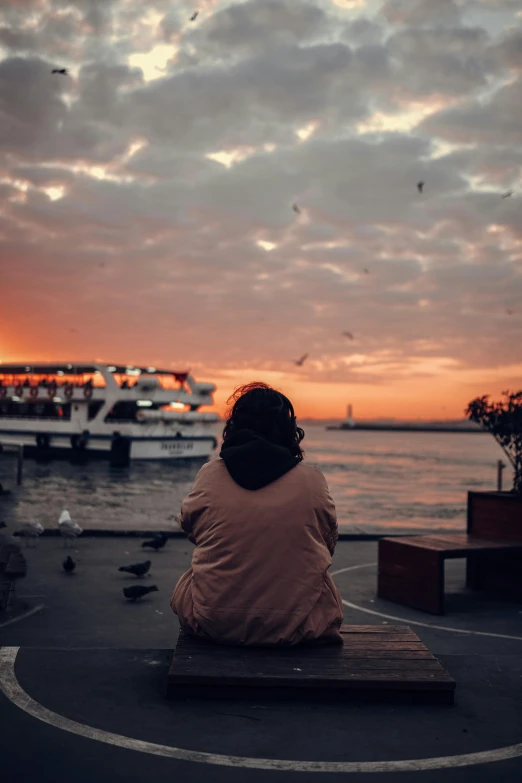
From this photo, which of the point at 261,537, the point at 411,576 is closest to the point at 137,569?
the point at 411,576

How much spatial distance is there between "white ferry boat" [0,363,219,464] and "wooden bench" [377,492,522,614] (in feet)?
139

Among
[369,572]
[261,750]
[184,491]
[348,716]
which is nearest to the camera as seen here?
[261,750]

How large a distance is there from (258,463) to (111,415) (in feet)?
173

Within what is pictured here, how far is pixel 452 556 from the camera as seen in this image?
688cm

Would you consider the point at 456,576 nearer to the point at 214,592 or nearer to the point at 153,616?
the point at 153,616

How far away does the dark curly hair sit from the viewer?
133 inches

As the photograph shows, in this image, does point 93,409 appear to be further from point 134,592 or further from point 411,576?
point 411,576

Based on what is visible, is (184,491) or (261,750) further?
(184,491)

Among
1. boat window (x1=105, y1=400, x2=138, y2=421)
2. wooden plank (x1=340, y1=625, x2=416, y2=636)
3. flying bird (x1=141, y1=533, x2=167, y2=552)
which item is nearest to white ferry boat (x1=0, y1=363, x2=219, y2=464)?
boat window (x1=105, y1=400, x2=138, y2=421)

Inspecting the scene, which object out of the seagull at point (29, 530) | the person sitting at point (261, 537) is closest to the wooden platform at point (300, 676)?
the person sitting at point (261, 537)

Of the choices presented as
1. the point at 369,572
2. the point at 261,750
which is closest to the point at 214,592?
the point at 261,750

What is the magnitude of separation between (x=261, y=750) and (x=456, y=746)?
74 cm

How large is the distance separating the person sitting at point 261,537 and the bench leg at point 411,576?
140 inches

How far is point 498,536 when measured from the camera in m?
7.48
